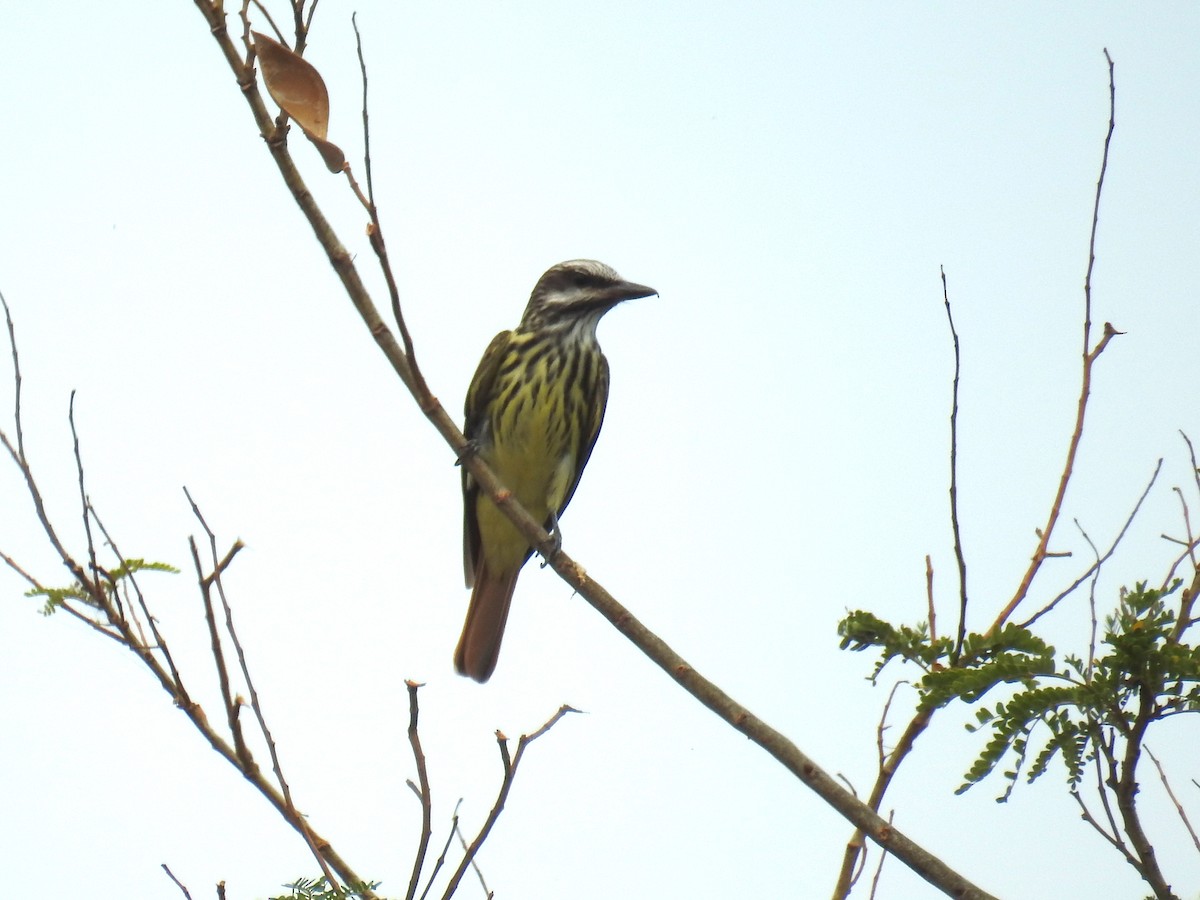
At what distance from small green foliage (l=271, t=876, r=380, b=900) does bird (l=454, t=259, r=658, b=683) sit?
7.81ft

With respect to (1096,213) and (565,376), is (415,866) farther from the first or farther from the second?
(565,376)

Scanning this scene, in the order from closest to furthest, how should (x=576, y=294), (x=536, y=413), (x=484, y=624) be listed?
(x=536, y=413) → (x=576, y=294) → (x=484, y=624)

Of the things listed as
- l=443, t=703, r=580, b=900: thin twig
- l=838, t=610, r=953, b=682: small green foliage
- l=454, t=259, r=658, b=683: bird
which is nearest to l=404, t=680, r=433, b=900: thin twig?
l=443, t=703, r=580, b=900: thin twig

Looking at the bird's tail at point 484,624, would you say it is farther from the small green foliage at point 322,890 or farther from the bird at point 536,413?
the small green foliage at point 322,890

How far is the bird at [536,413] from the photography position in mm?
5559

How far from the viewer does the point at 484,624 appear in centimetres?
593

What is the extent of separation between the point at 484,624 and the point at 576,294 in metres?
1.48

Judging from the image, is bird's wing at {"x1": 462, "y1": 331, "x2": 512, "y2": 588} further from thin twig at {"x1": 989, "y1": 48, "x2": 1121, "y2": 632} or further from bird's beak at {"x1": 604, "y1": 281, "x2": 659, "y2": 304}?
thin twig at {"x1": 989, "y1": 48, "x2": 1121, "y2": 632}

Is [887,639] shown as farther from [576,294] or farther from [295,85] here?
[576,294]

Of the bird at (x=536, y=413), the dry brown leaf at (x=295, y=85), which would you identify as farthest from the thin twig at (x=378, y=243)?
the bird at (x=536, y=413)

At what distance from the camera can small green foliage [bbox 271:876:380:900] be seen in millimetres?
2641

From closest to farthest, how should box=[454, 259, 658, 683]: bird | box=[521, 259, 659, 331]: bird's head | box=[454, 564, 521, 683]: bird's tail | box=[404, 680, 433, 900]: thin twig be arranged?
box=[404, 680, 433, 900]: thin twig, box=[454, 259, 658, 683]: bird, box=[521, 259, 659, 331]: bird's head, box=[454, 564, 521, 683]: bird's tail

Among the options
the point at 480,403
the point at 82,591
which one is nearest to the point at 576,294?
the point at 480,403

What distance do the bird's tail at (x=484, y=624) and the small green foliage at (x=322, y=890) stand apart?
2.64 metres
